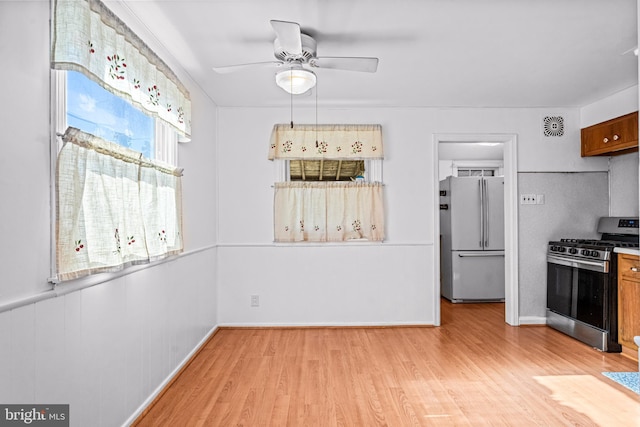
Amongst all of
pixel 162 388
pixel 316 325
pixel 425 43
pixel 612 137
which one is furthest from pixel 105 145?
pixel 612 137

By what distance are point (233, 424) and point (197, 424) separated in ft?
0.70

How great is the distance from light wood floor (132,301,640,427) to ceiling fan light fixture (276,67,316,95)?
2.15 metres

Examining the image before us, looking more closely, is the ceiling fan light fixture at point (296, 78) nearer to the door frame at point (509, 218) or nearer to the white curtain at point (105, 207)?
the white curtain at point (105, 207)

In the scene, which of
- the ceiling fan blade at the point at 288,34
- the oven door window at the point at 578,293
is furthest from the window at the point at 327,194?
the ceiling fan blade at the point at 288,34

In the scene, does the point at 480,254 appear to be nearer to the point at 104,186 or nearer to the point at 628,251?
the point at 628,251

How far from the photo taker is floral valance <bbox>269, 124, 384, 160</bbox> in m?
4.60

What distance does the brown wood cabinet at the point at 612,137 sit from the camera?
3.91m

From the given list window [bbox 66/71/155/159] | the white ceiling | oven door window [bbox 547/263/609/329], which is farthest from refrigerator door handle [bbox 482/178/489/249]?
window [bbox 66/71/155/159]

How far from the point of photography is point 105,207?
1.98 meters

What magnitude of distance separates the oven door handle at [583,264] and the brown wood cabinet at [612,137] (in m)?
1.18

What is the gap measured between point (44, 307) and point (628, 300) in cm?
430

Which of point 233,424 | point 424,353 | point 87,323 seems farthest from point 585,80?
point 87,323

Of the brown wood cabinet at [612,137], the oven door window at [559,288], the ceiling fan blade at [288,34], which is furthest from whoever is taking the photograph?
the oven door window at [559,288]

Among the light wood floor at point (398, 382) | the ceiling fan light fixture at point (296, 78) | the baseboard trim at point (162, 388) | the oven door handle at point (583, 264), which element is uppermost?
the ceiling fan light fixture at point (296, 78)
